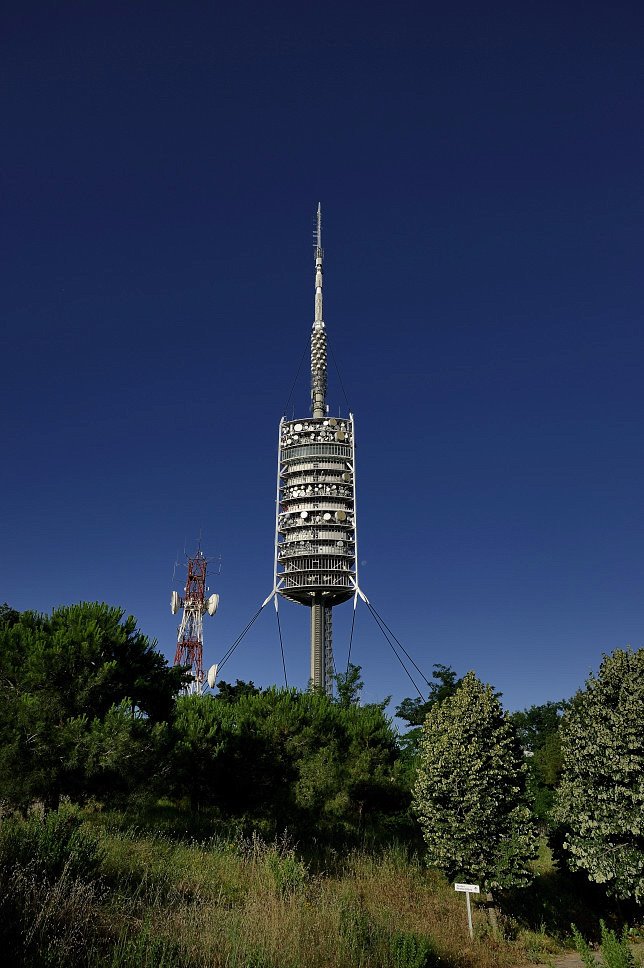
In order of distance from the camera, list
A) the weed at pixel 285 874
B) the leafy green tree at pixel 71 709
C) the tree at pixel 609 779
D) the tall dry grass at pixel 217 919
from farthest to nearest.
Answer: the leafy green tree at pixel 71 709 → the tree at pixel 609 779 → the weed at pixel 285 874 → the tall dry grass at pixel 217 919

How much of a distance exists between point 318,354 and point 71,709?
70.3 metres

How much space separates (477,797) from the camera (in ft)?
64.0

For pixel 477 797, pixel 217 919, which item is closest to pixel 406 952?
pixel 217 919

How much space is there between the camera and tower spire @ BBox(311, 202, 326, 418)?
82375 millimetres

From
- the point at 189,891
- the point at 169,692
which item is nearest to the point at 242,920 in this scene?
the point at 189,891

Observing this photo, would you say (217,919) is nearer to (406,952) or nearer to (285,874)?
(406,952)

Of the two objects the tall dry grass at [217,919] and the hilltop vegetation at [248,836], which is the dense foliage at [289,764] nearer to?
the hilltop vegetation at [248,836]

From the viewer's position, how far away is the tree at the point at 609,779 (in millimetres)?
17312

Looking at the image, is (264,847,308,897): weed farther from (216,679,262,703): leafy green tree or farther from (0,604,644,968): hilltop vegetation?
(216,679,262,703): leafy green tree

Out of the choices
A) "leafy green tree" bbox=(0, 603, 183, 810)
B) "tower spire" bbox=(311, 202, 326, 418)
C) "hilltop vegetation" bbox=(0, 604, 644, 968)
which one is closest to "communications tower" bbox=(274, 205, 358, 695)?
"tower spire" bbox=(311, 202, 326, 418)

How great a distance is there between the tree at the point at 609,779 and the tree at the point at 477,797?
1.48 m

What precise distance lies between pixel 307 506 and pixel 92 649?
5468 cm

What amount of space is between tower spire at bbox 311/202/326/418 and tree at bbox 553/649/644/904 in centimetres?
6411

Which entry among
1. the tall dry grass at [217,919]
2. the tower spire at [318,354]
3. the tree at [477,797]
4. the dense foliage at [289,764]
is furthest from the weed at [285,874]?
the tower spire at [318,354]
